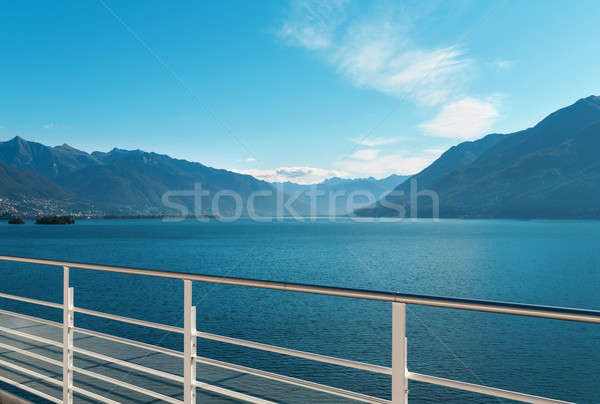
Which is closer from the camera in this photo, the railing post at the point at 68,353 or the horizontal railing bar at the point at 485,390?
the horizontal railing bar at the point at 485,390

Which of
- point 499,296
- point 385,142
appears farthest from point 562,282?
point 385,142

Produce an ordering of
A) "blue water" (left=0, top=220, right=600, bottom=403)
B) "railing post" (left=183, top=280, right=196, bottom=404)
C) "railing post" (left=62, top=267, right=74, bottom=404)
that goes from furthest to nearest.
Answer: "blue water" (left=0, top=220, right=600, bottom=403) < "railing post" (left=62, top=267, right=74, bottom=404) < "railing post" (left=183, top=280, right=196, bottom=404)

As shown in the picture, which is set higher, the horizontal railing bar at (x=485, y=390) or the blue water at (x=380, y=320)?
the horizontal railing bar at (x=485, y=390)

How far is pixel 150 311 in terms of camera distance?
74.6 ft

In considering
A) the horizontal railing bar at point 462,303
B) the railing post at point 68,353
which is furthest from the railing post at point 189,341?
the railing post at point 68,353

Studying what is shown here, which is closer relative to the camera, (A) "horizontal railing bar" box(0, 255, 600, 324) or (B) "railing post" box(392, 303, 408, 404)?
(A) "horizontal railing bar" box(0, 255, 600, 324)

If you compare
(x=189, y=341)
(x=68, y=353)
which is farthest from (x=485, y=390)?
(x=68, y=353)

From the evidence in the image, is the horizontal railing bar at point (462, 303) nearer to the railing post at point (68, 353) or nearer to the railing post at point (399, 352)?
the railing post at point (399, 352)

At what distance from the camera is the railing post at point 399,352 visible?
1808mm

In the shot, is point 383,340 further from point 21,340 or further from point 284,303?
point 21,340

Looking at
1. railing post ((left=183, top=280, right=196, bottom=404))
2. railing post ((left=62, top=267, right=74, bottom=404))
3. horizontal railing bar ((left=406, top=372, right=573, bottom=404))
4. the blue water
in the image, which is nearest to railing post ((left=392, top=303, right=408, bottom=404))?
horizontal railing bar ((left=406, top=372, right=573, bottom=404))

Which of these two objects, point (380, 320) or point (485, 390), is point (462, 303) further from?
point (380, 320)

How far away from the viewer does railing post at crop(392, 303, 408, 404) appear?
71.2 inches

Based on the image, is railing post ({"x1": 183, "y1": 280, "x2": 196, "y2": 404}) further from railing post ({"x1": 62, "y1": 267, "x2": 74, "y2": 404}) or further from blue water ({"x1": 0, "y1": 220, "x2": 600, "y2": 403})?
blue water ({"x1": 0, "y1": 220, "x2": 600, "y2": 403})
